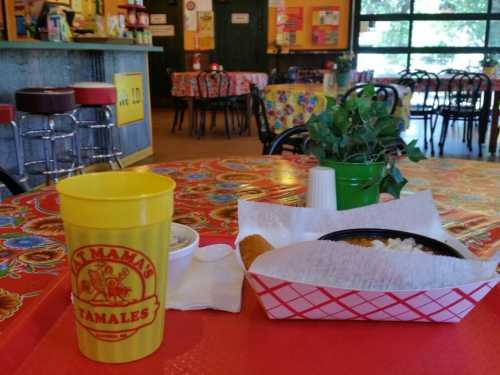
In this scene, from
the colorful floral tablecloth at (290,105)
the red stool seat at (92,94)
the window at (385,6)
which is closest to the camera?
the red stool seat at (92,94)

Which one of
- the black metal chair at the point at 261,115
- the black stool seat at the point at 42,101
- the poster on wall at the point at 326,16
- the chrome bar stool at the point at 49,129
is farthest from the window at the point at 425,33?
the black stool seat at the point at 42,101

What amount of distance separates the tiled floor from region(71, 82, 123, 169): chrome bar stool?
75cm

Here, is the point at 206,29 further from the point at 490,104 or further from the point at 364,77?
the point at 490,104

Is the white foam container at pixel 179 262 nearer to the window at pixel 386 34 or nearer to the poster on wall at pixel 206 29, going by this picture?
the window at pixel 386 34

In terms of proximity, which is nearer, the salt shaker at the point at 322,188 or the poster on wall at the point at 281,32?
the salt shaker at the point at 322,188

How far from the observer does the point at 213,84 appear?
277 inches

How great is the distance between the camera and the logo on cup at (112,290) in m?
0.46

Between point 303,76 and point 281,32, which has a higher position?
point 281,32

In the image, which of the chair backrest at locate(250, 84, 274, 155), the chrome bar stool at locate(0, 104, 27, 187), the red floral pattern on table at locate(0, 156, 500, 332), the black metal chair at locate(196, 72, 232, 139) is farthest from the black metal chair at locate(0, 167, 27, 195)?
the black metal chair at locate(196, 72, 232, 139)

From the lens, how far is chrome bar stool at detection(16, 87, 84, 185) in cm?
338

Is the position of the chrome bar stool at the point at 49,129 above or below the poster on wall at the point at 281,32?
below

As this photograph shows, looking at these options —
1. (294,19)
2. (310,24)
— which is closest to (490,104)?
(310,24)

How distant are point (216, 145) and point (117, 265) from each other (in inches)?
241

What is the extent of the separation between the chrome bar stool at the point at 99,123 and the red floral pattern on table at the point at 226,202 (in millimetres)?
2574
